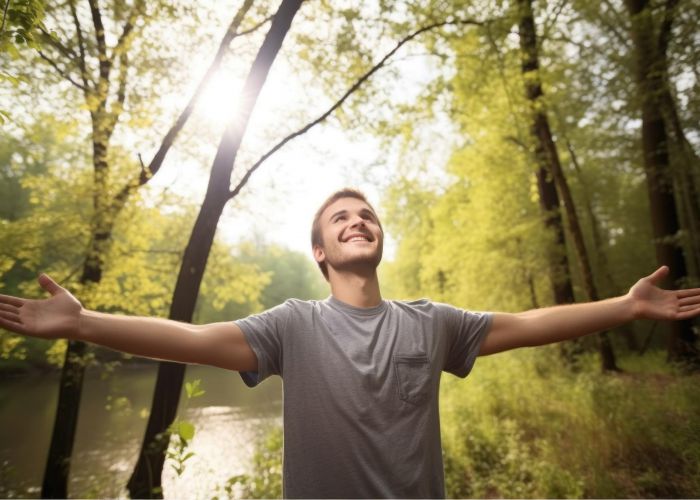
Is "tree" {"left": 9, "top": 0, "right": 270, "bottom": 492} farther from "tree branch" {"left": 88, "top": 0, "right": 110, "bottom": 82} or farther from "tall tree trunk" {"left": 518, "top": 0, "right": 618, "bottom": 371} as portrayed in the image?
"tall tree trunk" {"left": 518, "top": 0, "right": 618, "bottom": 371}

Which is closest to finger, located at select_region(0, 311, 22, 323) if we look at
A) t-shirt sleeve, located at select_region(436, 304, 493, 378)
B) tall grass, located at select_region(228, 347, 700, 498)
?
t-shirt sleeve, located at select_region(436, 304, 493, 378)

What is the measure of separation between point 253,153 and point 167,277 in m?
3.58

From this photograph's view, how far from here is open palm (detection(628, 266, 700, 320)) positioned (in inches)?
72.9

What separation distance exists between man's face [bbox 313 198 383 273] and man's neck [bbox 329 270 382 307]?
4 centimetres

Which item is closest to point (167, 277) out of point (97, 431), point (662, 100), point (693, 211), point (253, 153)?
point (253, 153)

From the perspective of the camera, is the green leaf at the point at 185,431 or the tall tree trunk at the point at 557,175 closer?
the green leaf at the point at 185,431

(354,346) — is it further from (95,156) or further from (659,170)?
(659,170)

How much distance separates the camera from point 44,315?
1377 mm

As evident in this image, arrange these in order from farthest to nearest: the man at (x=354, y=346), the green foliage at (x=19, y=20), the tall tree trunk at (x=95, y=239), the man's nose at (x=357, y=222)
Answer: the tall tree trunk at (x=95, y=239), the green foliage at (x=19, y=20), the man's nose at (x=357, y=222), the man at (x=354, y=346)

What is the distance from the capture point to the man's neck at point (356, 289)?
6.09ft

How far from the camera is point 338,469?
145 cm

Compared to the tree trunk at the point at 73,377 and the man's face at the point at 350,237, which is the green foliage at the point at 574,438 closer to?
the man's face at the point at 350,237

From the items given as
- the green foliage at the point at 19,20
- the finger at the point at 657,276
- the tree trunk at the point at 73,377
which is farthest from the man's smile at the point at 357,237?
the tree trunk at the point at 73,377

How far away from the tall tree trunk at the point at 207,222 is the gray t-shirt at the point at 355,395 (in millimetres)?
3422
